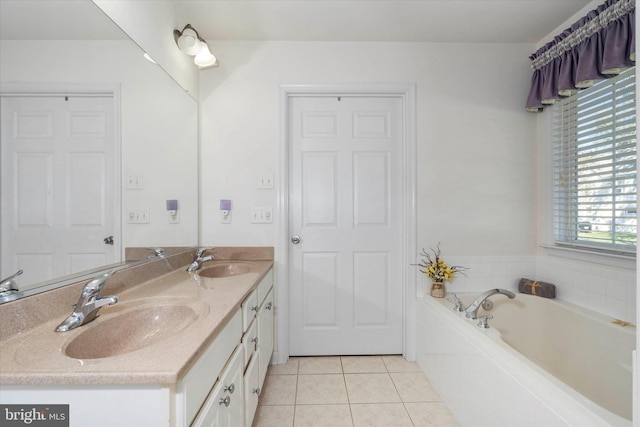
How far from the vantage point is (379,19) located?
1.91m

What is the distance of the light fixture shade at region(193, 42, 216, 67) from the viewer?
1959mm

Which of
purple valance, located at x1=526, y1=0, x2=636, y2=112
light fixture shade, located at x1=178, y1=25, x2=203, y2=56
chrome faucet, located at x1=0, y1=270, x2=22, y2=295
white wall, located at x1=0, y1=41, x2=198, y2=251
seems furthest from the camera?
light fixture shade, located at x1=178, y1=25, x2=203, y2=56

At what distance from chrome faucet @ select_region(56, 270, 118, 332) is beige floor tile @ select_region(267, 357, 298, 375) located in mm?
1389

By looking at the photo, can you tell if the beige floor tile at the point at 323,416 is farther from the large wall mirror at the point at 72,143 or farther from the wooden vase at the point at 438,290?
the large wall mirror at the point at 72,143

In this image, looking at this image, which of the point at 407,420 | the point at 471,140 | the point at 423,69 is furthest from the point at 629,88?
the point at 407,420

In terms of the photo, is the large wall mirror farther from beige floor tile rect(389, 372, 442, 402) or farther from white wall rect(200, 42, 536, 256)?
beige floor tile rect(389, 372, 442, 402)

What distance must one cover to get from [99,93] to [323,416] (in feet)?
6.26

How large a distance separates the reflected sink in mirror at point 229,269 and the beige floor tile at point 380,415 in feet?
3.47

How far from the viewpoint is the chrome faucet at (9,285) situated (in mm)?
831

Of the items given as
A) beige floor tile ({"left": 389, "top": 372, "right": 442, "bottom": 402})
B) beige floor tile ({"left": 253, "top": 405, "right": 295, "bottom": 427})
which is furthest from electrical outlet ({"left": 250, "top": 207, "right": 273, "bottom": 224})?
beige floor tile ({"left": 389, "top": 372, "right": 442, "bottom": 402})

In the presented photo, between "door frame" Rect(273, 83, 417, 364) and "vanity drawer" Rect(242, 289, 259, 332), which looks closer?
"vanity drawer" Rect(242, 289, 259, 332)

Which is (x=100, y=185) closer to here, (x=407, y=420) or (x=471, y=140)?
(x=407, y=420)

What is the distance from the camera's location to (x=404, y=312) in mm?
2203

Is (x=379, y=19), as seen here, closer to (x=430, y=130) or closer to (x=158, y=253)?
(x=430, y=130)
